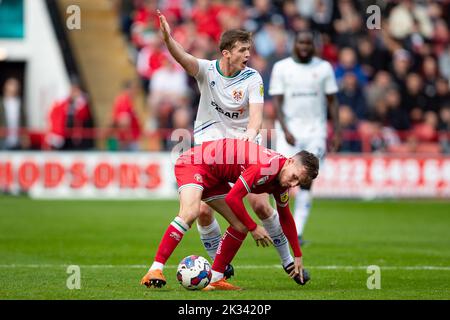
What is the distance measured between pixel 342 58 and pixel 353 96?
134 cm

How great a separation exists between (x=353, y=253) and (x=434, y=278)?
2.87m

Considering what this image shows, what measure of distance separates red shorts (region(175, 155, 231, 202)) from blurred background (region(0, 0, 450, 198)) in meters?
12.9

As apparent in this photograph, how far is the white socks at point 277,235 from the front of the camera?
415 inches

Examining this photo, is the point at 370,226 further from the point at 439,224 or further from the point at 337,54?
the point at 337,54

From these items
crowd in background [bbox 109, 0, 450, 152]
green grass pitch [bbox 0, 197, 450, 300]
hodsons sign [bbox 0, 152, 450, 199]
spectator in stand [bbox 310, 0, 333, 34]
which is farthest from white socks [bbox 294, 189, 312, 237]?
spectator in stand [bbox 310, 0, 333, 34]

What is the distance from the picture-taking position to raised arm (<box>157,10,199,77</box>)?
1016 centimetres

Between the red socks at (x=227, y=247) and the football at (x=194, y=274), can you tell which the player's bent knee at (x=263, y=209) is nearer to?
the red socks at (x=227, y=247)

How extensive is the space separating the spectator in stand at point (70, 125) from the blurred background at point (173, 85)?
0.10 ft

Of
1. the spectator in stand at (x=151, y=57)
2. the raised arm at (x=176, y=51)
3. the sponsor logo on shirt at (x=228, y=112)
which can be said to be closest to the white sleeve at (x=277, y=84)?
the sponsor logo on shirt at (x=228, y=112)

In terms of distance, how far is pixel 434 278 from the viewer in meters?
11.2

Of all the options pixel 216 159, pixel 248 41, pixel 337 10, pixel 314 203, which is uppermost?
pixel 337 10

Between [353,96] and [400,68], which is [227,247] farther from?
[400,68]
